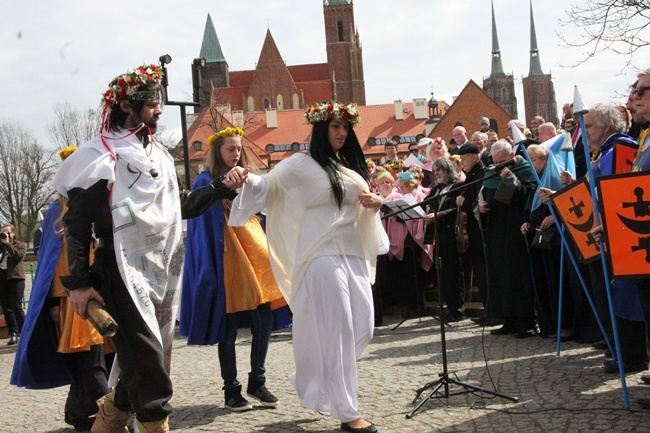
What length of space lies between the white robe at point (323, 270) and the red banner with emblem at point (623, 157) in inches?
81.1

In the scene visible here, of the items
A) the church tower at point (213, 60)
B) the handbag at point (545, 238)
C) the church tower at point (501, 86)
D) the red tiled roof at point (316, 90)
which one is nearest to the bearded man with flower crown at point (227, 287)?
the handbag at point (545, 238)

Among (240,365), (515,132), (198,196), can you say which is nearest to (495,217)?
(515,132)

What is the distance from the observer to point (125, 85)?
15.6 ft

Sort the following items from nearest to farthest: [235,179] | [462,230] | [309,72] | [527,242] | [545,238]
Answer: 1. [235,179]
2. [545,238]
3. [527,242]
4. [462,230]
5. [309,72]

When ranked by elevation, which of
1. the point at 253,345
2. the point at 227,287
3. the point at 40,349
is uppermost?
the point at 227,287

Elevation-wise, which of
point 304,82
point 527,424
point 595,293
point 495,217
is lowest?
point 527,424

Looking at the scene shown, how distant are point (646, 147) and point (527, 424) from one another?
2.05 meters

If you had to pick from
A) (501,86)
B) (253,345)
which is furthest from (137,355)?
(501,86)

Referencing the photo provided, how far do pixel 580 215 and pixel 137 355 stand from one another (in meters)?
3.69

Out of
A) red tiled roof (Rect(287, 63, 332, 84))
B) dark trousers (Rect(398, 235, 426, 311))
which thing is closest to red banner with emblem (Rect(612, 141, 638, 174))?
dark trousers (Rect(398, 235, 426, 311))

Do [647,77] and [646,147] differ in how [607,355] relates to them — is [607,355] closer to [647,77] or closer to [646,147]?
[646,147]

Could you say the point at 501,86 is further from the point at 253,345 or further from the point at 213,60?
the point at 253,345

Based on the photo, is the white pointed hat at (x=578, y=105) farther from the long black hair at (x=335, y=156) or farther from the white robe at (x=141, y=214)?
the white robe at (x=141, y=214)

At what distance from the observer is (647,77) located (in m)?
5.36
